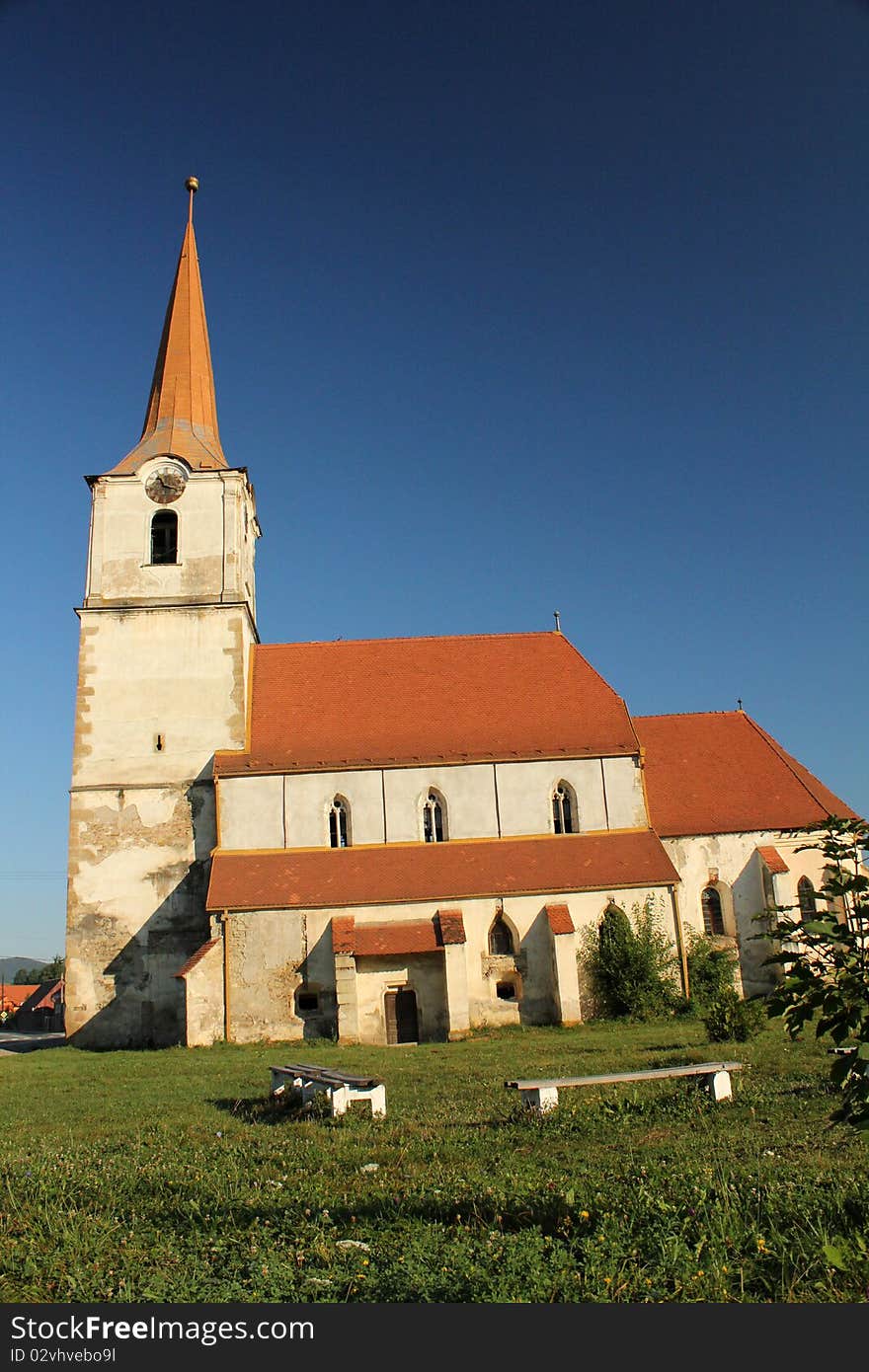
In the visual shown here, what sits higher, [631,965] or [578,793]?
[578,793]

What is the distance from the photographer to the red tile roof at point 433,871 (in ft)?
86.1

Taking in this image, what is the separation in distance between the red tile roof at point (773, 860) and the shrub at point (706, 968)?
2.84 meters

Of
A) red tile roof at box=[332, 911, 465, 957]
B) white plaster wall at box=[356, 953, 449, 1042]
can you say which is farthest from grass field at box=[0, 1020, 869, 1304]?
white plaster wall at box=[356, 953, 449, 1042]

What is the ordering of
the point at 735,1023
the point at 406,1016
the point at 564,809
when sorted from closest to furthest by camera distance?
the point at 735,1023 < the point at 406,1016 < the point at 564,809

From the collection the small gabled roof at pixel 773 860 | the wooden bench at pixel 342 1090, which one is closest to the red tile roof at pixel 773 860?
the small gabled roof at pixel 773 860

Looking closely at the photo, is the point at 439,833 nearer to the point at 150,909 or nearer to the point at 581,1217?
the point at 150,909

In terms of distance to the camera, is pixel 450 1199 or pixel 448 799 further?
pixel 448 799

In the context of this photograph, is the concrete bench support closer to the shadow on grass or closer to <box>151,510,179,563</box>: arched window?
the shadow on grass

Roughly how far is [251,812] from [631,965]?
1175cm

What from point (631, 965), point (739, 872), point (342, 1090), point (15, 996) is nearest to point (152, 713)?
point (631, 965)

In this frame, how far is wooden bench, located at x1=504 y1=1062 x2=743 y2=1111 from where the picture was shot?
36.9ft

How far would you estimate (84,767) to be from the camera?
2880 centimetres

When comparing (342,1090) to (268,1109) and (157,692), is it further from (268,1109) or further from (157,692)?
(157,692)

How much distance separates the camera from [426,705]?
101 feet
